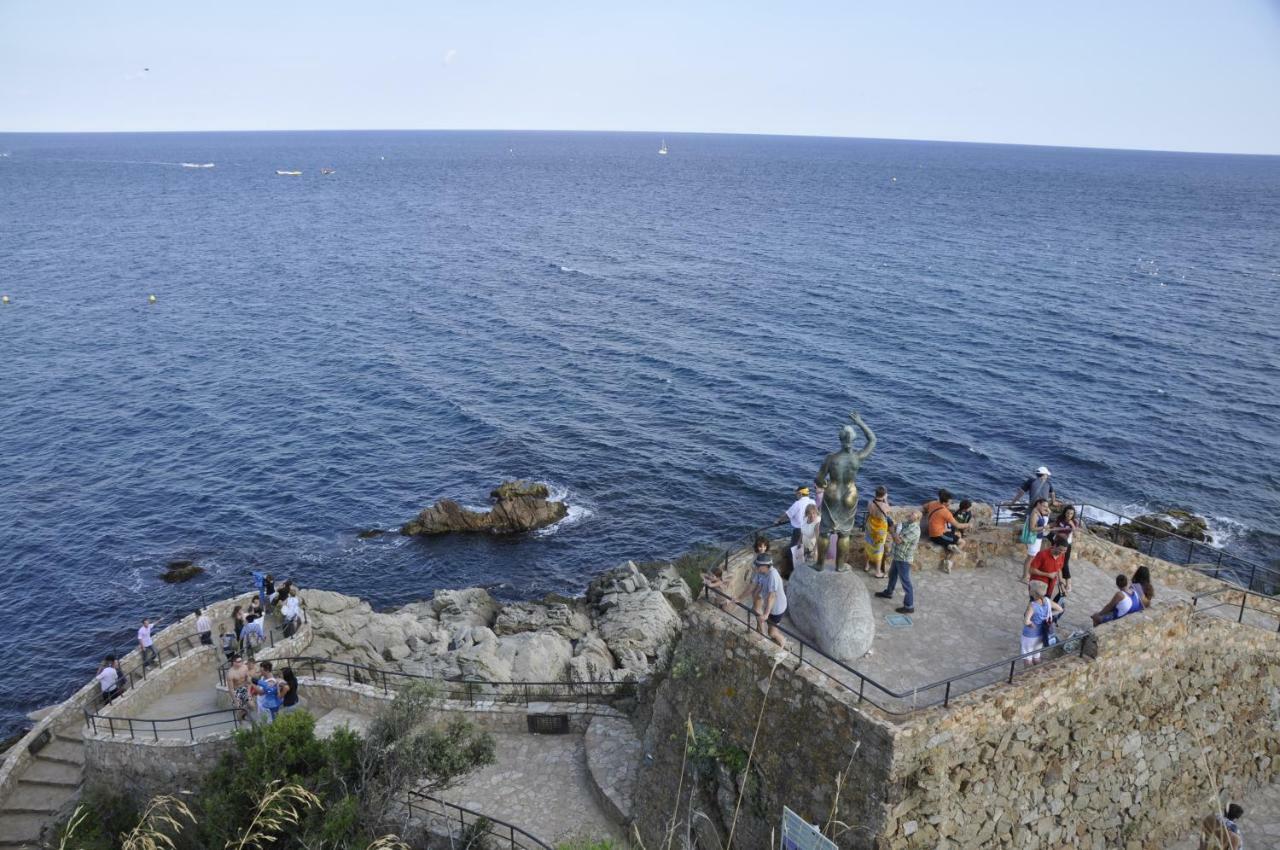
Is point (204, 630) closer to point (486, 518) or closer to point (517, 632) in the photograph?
point (517, 632)

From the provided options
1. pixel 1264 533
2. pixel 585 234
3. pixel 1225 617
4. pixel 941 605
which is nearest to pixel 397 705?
pixel 941 605

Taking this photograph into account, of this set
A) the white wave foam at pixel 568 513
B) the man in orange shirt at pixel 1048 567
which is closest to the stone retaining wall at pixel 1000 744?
the man in orange shirt at pixel 1048 567

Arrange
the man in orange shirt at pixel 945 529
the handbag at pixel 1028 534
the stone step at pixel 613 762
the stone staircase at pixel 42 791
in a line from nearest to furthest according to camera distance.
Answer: the stone step at pixel 613 762 < the handbag at pixel 1028 534 < the man in orange shirt at pixel 945 529 < the stone staircase at pixel 42 791

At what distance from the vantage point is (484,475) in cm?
4494

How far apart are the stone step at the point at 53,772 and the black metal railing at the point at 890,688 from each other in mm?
18662

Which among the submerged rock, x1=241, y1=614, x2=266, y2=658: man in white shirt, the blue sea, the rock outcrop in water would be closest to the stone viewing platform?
x1=241, y1=614, x2=266, y2=658: man in white shirt

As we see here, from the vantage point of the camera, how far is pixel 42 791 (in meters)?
21.6

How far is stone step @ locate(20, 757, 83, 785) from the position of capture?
21.8 meters

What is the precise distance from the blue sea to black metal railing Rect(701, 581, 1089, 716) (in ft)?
75.7

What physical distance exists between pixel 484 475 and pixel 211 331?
37.2 metres

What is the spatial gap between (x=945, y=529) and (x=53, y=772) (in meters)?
23.1

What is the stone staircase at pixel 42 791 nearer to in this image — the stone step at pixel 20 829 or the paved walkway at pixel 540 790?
the stone step at pixel 20 829

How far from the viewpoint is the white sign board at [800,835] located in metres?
12.4

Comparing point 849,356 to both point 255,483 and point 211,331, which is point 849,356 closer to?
point 255,483
